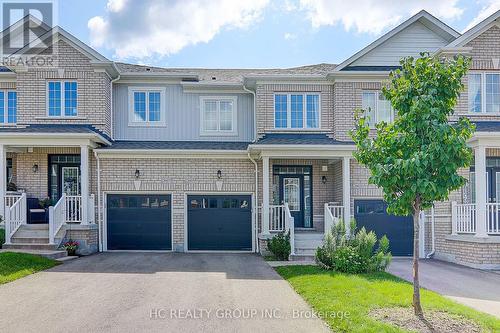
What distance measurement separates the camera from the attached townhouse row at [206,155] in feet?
47.7

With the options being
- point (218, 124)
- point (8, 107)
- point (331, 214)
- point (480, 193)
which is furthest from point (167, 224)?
point (480, 193)

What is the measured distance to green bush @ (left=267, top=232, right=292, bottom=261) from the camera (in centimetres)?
1320

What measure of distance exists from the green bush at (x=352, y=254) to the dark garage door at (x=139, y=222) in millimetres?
6828

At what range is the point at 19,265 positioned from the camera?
427 inches

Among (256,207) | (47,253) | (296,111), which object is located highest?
(296,111)

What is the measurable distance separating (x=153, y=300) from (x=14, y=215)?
27.3 feet

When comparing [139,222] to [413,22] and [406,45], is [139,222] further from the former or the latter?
[413,22]

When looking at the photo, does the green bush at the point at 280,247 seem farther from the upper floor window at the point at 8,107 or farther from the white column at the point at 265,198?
the upper floor window at the point at 8,107

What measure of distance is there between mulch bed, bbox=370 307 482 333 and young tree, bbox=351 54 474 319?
21cm

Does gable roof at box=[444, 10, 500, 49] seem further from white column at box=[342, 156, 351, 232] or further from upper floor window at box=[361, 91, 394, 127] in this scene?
white column at box=[342, 156, 351, 232]

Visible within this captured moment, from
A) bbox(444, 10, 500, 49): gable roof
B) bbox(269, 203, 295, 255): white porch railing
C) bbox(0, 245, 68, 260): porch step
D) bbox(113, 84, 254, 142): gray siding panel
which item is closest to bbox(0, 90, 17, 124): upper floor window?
bbox(113, 84, 254, 142): gray siding panel

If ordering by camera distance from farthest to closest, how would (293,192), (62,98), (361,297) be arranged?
(293,192)
(62,98)
(361,297)

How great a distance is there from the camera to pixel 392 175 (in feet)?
22.0

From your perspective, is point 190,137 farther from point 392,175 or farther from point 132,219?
point 392,175
